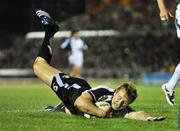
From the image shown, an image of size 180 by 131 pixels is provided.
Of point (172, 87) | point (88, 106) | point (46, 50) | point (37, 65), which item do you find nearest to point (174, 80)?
point (172, 87)

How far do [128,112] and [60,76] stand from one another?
4.05 ft

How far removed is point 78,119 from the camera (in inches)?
400

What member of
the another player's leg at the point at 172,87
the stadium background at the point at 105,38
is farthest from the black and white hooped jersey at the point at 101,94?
the stadium background at the point at 105,38

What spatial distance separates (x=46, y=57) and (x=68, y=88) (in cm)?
150

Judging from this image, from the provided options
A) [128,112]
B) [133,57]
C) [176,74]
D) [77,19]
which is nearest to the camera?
[128,112]

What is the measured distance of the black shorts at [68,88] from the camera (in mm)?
10367

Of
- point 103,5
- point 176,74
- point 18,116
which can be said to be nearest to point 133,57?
point 103,5

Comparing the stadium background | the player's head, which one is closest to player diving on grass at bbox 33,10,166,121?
the player's head

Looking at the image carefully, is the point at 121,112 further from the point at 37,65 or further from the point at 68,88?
the point at 37,65

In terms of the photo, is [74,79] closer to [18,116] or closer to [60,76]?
[60,76]

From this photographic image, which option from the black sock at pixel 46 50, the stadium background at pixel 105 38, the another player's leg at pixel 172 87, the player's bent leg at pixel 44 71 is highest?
the black sock at pixel 46 50

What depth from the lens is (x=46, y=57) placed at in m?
11.9

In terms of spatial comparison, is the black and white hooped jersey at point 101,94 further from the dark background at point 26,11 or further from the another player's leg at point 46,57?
the dark background at point 26,11

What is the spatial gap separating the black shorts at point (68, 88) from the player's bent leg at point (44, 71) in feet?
0.52
